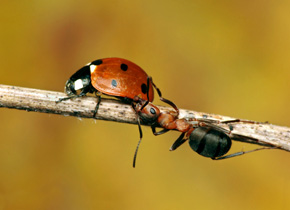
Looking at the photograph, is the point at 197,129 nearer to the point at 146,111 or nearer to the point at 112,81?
the point at 146,111

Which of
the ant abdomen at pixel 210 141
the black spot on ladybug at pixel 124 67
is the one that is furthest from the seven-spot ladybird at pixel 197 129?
the black spot on ladybug at pixel 124 67

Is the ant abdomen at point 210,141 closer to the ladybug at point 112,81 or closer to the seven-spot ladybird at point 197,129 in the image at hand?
the seven-spot ladybird at point 197,129

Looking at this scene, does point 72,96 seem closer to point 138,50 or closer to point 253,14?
point 138,50

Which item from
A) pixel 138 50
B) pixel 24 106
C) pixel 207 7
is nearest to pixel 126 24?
pixel 138 50

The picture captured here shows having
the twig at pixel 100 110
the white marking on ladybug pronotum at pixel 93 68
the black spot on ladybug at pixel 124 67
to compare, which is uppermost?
the black spot on ladybug at pixel 124 67

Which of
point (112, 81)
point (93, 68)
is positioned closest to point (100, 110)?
point (112, 81)

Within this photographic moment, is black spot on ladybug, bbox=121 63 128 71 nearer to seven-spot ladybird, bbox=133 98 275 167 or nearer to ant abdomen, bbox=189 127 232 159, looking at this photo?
seven-spot ladybird, bbox=133 98 275 167
